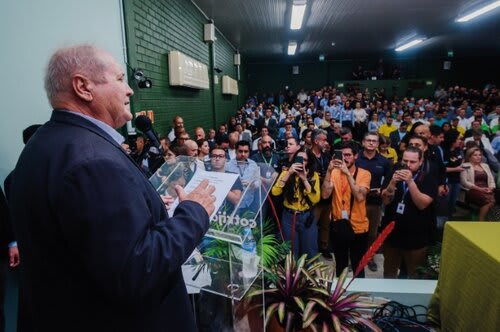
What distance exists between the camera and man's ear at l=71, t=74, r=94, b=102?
96 centimetres

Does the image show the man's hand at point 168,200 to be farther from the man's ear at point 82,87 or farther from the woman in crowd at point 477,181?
the woman in crowd at point 477,181

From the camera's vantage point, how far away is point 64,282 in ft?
2.91

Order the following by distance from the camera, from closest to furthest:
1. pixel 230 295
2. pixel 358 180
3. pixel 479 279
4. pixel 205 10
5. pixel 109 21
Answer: pixel 479 279 < pixel 230 295 < pixel 358 180 < pixel 109 21 < pixel 205 10

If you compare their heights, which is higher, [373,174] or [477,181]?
[373,174]

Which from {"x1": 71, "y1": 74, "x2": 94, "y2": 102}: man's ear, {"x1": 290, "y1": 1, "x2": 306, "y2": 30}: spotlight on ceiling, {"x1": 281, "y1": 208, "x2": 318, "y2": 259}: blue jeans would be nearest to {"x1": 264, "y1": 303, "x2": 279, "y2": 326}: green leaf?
{"x1": 71, "y1": 74, "x2": 94, "y2": 102}: man's ear

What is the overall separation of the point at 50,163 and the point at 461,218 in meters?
5.93

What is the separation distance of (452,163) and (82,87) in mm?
5622

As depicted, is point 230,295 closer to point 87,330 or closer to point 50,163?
point 87,330

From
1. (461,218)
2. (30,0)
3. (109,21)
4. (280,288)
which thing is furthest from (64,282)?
(461,218)

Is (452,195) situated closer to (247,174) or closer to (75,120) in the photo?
(247,174)

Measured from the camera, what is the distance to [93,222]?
764mm

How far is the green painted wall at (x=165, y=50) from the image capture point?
13.9 feet

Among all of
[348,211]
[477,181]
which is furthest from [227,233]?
[477,181]

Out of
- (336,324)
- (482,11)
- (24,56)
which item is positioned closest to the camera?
(336,324)
